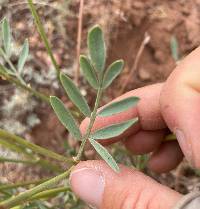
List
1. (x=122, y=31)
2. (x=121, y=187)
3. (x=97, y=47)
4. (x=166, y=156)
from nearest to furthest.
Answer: (x=97, y=47)
(x=121, y=187)
(x=166, y=156)
(x=122, y=31)

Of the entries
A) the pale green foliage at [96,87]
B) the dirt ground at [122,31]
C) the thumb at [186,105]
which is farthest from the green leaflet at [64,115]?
the dirt ground at [122,31]

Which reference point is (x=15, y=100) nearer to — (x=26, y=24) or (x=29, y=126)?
(x=29, y=126)

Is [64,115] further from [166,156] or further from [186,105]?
[166,156]

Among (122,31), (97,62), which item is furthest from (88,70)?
(122,31)

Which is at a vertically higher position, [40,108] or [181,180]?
[40,108]

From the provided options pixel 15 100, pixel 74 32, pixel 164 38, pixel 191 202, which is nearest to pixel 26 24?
pixel 74 32

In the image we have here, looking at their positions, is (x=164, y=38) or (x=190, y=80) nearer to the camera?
(x=190, y=80)
